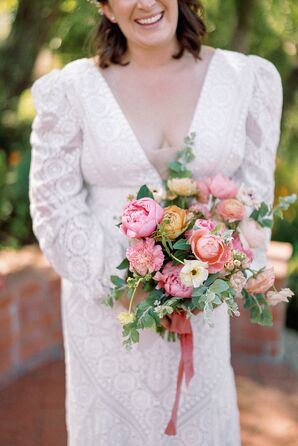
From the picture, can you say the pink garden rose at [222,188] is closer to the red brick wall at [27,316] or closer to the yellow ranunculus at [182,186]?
the yellow ranunculus at [182,186]

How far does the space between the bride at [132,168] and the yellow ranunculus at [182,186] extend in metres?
0.18

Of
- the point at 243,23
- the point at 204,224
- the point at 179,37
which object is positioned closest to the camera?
the point at 204,224

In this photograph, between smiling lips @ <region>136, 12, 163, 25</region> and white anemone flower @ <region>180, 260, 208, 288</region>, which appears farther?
smiling lips @ <region>136, 12, 163, 25</region>

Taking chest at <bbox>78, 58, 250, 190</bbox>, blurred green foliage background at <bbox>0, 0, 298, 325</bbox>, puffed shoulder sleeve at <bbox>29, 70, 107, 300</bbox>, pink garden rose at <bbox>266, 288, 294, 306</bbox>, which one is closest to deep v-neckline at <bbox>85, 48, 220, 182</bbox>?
chest at <bbox>78, 58, 250, 190</bbox>

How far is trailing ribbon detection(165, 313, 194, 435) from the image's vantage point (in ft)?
7.53

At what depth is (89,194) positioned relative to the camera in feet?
8.93

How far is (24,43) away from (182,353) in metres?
4.46

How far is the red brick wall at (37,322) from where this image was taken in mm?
4328

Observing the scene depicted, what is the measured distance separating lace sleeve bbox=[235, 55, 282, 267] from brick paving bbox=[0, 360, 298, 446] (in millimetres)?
1561

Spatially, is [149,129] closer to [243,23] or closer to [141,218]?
[141,218]

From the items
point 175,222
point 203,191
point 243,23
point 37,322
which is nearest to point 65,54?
point 243,23

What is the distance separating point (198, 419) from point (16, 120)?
4.02 metres

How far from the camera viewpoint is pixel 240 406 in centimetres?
412

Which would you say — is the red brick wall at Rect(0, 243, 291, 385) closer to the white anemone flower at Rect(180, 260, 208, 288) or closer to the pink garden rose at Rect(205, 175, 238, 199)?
the pink garden rose at Rect(205, 175, 238, 199)
